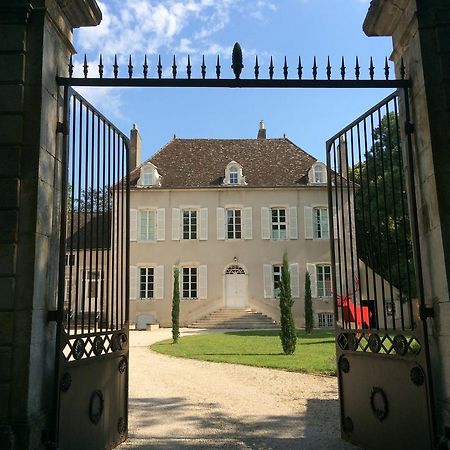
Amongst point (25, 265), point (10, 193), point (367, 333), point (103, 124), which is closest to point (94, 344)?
point (25, 265)

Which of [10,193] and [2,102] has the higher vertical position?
[2,102]

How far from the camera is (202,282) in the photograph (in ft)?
81.9

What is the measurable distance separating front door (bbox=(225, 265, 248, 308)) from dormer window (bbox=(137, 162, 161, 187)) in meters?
6.08

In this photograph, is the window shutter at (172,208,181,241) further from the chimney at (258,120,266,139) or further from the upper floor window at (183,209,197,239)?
the chimney at (258,120,266,139)

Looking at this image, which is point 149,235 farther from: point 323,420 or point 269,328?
point 323,420

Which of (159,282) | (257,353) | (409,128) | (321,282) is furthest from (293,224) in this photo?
(409,128)

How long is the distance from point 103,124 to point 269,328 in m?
19.3

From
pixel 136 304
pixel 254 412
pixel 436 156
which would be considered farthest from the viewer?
pixel 136 304

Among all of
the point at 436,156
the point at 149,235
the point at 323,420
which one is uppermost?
the point at 149,235

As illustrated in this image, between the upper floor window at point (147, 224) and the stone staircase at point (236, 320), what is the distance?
5.12 m

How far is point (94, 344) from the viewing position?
13.5 feet

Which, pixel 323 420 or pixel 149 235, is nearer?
pixel 323 420

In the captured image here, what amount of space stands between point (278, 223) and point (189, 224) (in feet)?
15.1

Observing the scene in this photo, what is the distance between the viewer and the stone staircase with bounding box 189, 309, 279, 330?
2297 centimetres
